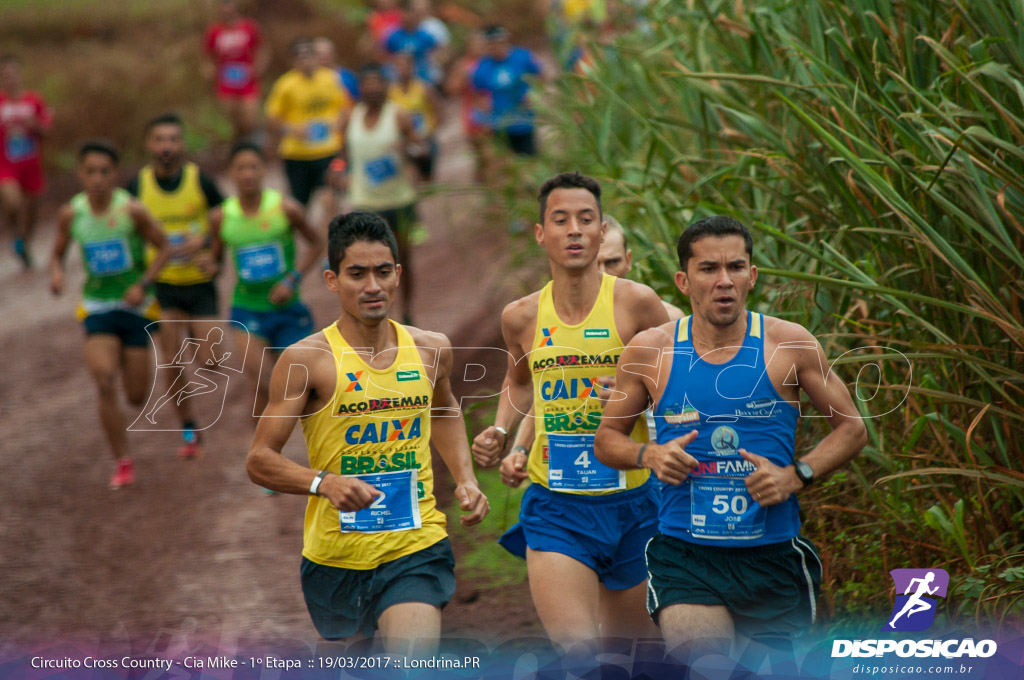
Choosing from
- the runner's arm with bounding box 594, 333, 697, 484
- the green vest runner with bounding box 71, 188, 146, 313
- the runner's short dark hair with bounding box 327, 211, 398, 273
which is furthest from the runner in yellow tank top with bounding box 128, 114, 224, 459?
the runner's arm with bounding box 594, 333, 697, 484

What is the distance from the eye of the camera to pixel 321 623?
4.21 meters

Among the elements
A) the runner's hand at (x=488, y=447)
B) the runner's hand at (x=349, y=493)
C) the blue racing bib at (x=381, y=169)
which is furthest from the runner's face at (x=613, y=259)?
the blue racing bib at (x=381, y=169)

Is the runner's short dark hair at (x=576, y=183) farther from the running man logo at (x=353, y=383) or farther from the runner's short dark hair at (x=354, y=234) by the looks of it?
the running man logo at (x=353, y=383)

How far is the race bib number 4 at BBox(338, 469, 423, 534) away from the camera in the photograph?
4137mm

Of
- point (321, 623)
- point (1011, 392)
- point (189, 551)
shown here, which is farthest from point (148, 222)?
point (1011, 392)

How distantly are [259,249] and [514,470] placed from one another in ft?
13.1

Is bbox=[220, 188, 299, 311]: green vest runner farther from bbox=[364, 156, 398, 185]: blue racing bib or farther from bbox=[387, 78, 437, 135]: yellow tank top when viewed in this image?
bbox=[387, 78, 437, 135]: yellow tank top

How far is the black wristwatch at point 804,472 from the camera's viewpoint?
3678 millimetres

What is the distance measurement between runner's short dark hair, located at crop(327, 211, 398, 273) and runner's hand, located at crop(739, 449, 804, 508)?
149cm

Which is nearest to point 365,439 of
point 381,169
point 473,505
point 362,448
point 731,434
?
point 362,448

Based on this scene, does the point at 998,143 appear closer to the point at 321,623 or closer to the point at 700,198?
the point at 700,198

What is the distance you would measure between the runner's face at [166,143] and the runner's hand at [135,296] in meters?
1.16

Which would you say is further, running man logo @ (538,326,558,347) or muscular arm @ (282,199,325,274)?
muscular arm @ (282,199,325,274)

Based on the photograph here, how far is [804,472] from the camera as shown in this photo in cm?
369
